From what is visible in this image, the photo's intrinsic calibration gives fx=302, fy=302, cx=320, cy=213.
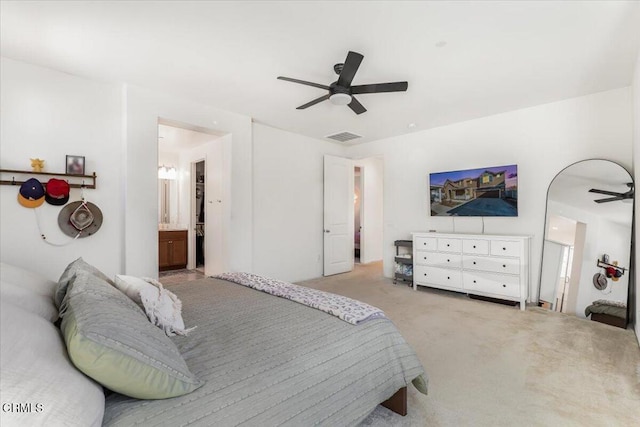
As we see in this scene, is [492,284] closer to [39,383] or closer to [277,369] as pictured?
[277,369]

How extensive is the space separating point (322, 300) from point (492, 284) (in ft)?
9.82

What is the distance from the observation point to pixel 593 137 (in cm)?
355

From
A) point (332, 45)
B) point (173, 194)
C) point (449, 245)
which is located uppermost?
point (332, 45)

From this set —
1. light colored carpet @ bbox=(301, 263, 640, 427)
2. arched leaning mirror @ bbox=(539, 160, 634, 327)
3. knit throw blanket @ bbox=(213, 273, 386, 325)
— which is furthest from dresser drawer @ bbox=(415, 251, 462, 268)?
knit throw blanket @ bbox=(213, 273, 386, 325)

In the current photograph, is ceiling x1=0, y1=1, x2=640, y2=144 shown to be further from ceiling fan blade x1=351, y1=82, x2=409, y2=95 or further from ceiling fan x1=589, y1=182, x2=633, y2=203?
ceiling fan x1=589, y1=182, x2=633, y2=203

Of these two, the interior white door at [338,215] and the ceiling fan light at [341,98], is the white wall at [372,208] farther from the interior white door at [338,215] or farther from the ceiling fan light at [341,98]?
the ceiling fan light at [341,98]

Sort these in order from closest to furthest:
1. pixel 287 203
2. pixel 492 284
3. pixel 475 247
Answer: pixel 492 284, pixel 475 247, pixel 287 203

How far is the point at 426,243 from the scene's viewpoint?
452cm

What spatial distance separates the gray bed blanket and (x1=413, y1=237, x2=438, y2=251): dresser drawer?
2.92 meters

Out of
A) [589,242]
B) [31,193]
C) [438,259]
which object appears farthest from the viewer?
[438,259]

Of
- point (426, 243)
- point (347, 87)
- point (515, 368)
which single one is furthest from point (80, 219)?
point (426, 243)

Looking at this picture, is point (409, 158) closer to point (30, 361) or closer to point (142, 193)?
point (142, 193)

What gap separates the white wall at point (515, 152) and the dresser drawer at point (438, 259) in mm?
555

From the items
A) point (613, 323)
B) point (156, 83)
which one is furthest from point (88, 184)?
point (613, 323)
